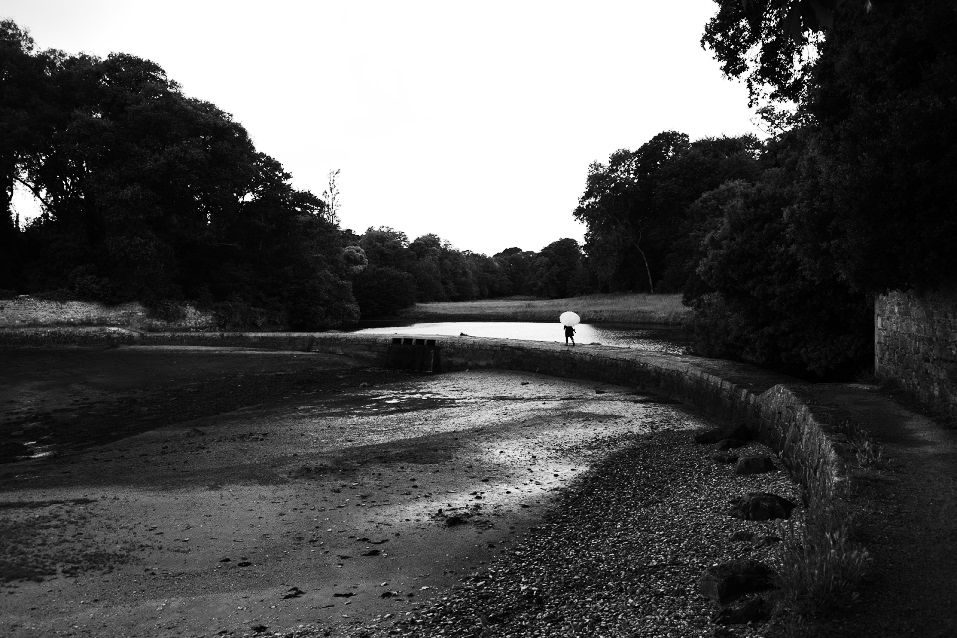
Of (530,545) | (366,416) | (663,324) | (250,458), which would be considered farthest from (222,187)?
(530,545)

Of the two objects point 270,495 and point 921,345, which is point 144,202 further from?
point 921,345

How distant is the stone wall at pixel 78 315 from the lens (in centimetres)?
3534

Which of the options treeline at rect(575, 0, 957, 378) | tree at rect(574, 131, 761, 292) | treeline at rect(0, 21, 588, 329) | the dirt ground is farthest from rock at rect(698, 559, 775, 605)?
tree at rect(574, 131, 761, 292)

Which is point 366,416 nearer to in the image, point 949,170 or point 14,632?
point 14,632

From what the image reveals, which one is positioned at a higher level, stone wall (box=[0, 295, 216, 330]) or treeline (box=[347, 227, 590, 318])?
treeline (box=[347, 227, 590, 318])

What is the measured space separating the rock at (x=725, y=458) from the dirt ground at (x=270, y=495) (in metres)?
1.88

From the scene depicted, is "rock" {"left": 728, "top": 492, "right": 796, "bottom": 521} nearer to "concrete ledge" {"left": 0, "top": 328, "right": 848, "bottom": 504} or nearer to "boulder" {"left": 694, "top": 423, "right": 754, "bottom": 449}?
"concrete ledge" {"left": 0, "top": 328, "right": 848, "bottom": 504}

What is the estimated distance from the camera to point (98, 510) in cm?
724

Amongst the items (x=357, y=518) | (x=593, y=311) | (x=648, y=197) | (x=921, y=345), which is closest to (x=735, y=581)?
(x=357, y=518)

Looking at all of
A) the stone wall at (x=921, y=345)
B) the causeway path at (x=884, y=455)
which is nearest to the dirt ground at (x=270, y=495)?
the causeway path at (x=884, y=455)

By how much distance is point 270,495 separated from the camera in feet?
25.5

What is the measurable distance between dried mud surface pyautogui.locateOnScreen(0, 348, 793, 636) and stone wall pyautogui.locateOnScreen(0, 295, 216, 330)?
25.9 metres

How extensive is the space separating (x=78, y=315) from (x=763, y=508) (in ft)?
133

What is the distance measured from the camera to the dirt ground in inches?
201
